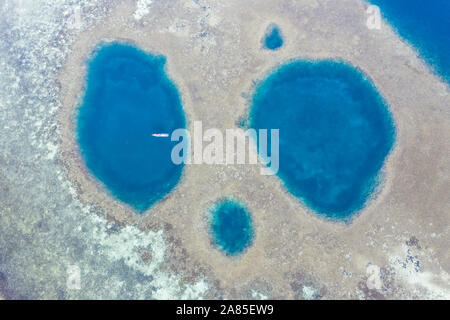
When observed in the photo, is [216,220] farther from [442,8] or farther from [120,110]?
[442,8]

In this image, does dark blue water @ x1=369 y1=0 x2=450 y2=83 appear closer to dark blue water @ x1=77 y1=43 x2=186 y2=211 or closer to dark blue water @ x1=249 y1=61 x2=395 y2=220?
dark blue water @ x1=249 y1=61 x2=395 y2=220

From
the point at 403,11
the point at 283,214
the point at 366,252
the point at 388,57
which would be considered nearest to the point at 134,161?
the point at 283,214

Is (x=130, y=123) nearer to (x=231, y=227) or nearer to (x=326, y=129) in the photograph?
(x=231, y=227)

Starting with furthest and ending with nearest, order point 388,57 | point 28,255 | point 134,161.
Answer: point 388,57 → point 134,161 → point 28,255

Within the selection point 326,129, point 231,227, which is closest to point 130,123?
point 231,227

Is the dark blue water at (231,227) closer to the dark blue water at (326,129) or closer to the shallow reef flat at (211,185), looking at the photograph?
the shallow reef flat at (211,185)

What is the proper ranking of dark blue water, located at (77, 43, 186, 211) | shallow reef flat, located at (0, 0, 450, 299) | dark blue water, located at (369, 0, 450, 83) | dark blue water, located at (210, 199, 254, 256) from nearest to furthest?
shallow reef flat, located at (0, 0, 450, 299) < dark blue water, located at (210, 199, 254, 256) < dark blue water, located at (77, 43, 186, 211) < dark blue water, located at (369, 0, 450, 83)

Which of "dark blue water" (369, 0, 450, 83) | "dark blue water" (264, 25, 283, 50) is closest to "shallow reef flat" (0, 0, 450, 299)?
"dark blue water" (264, 25, 283, 50)
